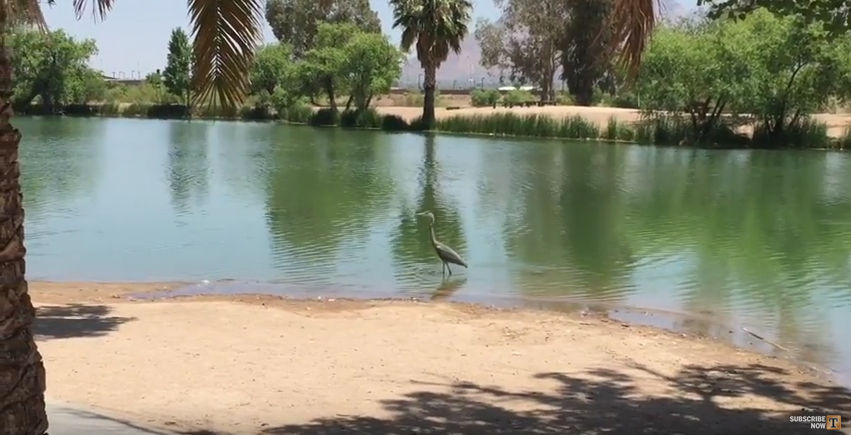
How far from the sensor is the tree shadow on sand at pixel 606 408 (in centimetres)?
666

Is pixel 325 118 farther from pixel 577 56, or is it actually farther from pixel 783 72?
pixel 783 72

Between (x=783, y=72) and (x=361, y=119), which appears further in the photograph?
(x=361, y=119)

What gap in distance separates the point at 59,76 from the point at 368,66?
77.9ft

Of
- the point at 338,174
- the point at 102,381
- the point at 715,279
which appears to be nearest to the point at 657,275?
the point at 715,279

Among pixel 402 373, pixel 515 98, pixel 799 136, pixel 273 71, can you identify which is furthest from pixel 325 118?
pixel 402 373

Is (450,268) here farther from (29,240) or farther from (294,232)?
(29,240)

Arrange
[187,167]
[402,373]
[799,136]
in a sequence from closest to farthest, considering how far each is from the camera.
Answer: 1. [402,373]
2. [187,167]
3. [799,136]

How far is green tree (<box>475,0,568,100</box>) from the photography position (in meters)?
74.2

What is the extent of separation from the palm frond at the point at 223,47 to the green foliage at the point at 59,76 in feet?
215

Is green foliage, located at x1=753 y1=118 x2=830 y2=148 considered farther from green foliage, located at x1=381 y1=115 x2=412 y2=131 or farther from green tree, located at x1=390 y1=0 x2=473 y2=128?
green foliage, located at x1=381 y1=115 x2=412 y2=131

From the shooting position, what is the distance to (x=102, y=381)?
23.7ft

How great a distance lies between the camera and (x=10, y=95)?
150 inches

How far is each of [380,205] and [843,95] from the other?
27.8 metres

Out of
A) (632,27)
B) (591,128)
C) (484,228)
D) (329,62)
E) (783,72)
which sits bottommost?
(484,228)
